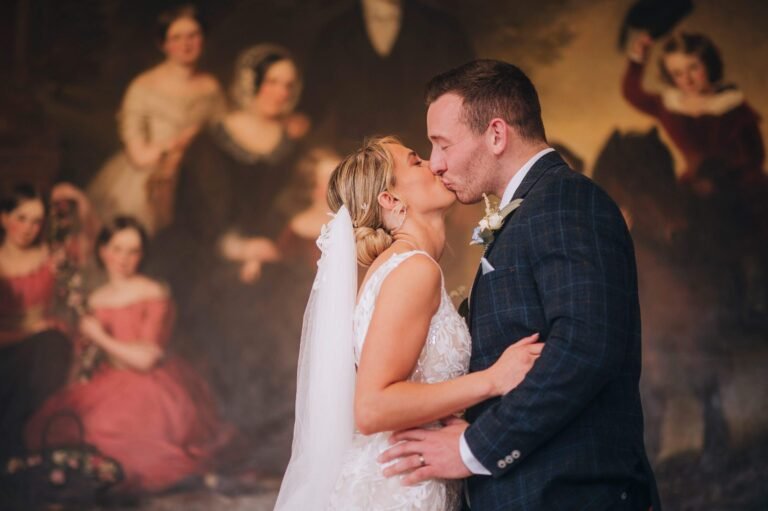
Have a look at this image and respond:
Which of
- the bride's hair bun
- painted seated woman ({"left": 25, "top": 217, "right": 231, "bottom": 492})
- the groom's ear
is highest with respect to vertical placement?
the groom's ear

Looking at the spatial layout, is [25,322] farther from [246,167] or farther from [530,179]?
[530,179]

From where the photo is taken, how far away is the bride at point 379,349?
2.79m

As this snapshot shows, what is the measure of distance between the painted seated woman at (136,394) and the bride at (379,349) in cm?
460

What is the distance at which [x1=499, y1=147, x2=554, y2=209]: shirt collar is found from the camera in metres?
2.96

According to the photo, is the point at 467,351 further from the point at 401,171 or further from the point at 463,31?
the point at 463,31

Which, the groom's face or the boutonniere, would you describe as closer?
the boutonniere

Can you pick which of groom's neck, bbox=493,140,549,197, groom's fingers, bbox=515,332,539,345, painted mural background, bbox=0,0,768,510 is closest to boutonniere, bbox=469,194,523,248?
groom's neck, bbox=493,140,549,197

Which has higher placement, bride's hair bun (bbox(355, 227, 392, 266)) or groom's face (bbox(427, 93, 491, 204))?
groom's face (bbox(427, 93, 491, 204))

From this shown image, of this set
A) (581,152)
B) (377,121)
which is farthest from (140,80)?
(581,152)

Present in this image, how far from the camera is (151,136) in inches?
319

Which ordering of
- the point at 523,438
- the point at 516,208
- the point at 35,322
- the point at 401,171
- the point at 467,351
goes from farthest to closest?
the point at 35,322, the point at 401,171, the point at 467,351, the point at 516,208, the point at 523,438

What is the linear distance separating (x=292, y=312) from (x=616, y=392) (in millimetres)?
5342

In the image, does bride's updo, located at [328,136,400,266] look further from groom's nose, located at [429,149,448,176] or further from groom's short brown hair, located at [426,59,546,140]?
groom's short brown hair, located at [426,59,546,140]


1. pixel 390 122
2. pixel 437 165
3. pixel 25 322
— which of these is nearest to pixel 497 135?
pixel 437 165
